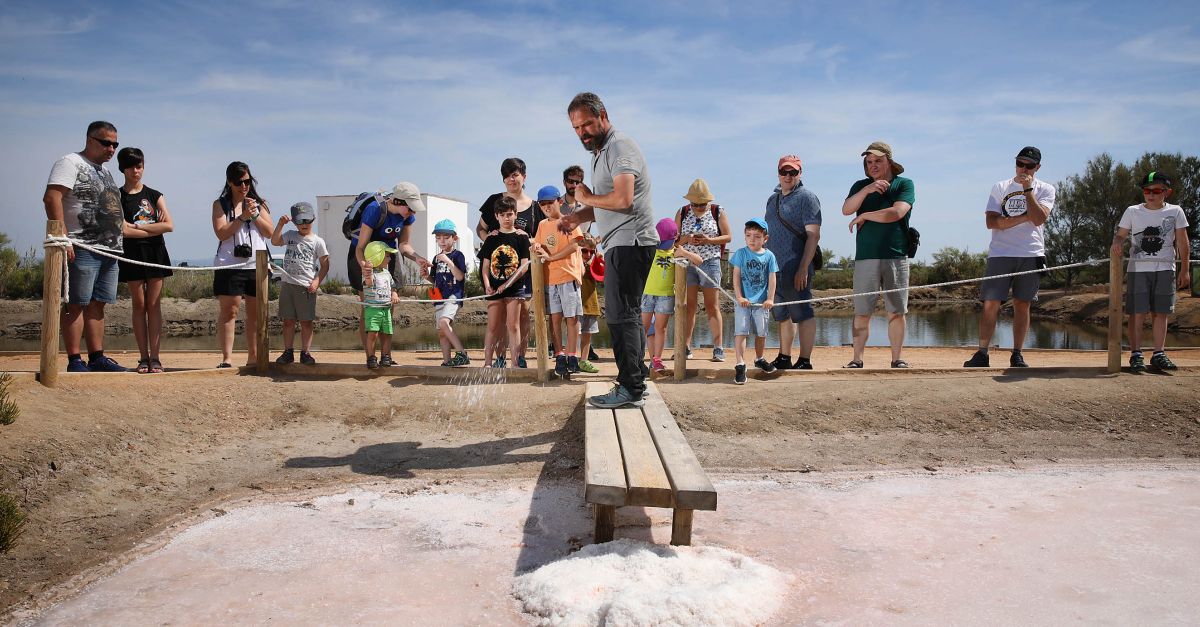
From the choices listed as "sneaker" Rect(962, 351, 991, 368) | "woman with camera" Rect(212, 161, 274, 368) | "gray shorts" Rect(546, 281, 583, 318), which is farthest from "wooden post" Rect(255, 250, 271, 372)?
"sneaker" Rect(962, 351, 991, 368)

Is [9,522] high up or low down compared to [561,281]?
down

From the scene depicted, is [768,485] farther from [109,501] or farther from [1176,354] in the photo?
[1176,354]

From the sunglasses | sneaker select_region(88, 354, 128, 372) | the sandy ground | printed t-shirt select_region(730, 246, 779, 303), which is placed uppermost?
the sunglasses

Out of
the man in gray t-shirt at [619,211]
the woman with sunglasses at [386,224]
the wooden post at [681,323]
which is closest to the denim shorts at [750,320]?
the wooden post at [681,323]

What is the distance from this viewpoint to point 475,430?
6.46 meters

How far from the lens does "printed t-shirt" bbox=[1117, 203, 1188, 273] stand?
701 cm

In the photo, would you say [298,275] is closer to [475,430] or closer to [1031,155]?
[475,430]

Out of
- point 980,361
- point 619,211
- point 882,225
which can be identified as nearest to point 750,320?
point 882,225

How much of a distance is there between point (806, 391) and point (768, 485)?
5.28 ft

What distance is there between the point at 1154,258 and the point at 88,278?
8.68m

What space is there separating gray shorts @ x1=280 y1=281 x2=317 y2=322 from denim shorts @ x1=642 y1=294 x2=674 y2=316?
308cm

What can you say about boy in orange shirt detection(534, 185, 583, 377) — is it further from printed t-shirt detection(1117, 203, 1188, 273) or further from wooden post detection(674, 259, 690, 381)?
printed t-shirt detection(1117, 203, 1188, 273)

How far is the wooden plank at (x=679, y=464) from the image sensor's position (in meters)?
3.64

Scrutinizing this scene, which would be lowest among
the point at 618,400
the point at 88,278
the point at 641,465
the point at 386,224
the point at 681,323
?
the point at 641,465
